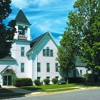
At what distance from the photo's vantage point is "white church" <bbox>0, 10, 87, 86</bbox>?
4056 centimetres

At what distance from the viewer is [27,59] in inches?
1704

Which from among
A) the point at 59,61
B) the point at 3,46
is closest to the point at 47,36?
the point at 59,61

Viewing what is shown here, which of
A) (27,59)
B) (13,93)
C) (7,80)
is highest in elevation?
(27,59)

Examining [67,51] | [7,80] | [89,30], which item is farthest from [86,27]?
[7,80]

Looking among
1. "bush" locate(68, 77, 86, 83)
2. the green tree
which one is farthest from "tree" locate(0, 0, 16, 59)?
"bush" locate(68, 77, 86, 83)

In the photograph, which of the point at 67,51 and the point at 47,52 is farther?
the point at 47,52

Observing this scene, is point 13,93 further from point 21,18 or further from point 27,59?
point 21,18

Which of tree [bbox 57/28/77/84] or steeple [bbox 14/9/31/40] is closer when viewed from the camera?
tree [bbox 57/28/77/84]

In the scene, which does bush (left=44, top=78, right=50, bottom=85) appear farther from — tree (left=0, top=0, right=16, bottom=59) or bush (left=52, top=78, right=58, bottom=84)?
tree (left=0, top=0, right=16, bottom=59)

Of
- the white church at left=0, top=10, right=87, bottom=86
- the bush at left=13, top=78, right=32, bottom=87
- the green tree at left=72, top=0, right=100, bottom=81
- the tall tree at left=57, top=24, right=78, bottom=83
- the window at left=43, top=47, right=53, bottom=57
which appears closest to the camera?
the green tree at left=72, top=0, right=100, bottom=81

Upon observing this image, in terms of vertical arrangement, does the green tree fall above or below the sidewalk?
above

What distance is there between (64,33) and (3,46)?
1926cm

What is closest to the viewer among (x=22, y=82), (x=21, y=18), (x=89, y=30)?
(x=89, y=30)

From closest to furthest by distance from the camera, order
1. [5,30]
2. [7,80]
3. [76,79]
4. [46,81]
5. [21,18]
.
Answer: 1. [5,30]
2. [7,80]
3. [46,81]
4. [21,18]
5. [76,79]
